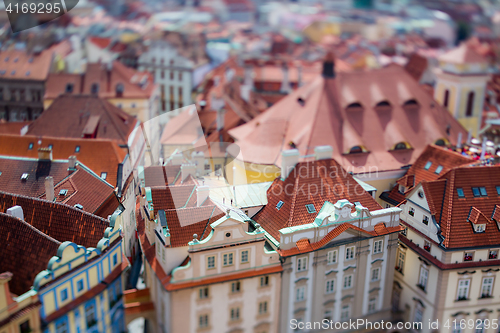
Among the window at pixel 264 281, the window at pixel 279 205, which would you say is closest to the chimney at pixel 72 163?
the window at pixel 279 205

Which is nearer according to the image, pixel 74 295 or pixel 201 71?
pixel 74 295

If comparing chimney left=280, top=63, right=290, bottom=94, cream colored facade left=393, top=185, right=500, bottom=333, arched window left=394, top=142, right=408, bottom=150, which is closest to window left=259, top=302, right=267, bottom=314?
cream colored facade left=393, top=185, right=500, bottom=333

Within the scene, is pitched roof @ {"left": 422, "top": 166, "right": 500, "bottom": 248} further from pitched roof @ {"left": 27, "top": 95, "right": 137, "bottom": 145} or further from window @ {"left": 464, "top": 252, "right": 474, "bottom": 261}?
pitched roof @ {"left": 27, "top": 95, "right": 137, "bottom": 145}

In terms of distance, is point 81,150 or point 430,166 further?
point 81,150

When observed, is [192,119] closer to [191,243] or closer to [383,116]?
[383,116]

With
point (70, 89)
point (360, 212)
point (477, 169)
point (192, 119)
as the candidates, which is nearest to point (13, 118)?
point (70, 89)

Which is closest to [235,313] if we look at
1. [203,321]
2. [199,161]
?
[203,321]

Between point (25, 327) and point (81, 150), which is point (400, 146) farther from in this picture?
point (25, 327)
